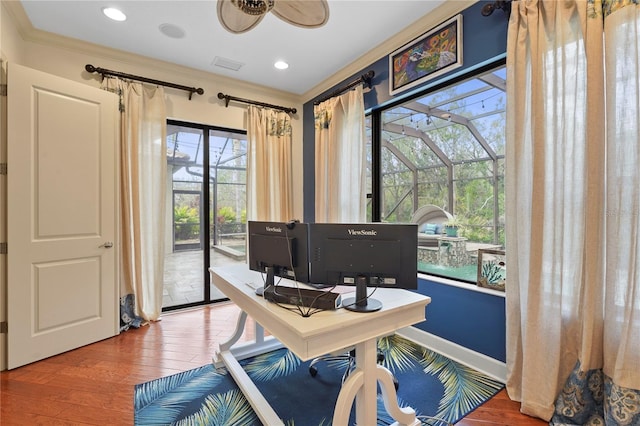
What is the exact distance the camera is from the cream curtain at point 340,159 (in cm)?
312

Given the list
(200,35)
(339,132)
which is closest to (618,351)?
(339,132)

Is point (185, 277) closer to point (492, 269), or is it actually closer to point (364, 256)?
point (364, 256)

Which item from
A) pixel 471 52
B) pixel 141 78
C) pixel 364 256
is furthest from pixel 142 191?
pixel 471 52

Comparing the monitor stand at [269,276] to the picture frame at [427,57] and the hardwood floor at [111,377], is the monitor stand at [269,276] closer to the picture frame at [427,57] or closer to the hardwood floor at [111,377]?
the hardwood floor at [111,377]

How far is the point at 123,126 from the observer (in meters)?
2.93

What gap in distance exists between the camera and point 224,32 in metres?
2.64

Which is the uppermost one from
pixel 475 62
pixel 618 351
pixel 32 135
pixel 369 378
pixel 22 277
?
pixel 475 62

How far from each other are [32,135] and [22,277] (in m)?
1.12

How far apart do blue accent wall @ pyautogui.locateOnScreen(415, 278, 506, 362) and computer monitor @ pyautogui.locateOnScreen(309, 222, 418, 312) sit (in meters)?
1.10

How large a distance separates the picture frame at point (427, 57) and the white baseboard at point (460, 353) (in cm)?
220

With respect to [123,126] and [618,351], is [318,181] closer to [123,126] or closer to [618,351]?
[123,126]

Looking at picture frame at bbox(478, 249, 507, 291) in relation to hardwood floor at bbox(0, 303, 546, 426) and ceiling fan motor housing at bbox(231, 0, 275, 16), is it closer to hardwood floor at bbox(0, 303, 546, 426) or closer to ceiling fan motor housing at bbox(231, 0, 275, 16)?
hardwood floor at bbox(0, 303, 546, 426)

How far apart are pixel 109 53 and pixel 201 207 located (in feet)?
5.89

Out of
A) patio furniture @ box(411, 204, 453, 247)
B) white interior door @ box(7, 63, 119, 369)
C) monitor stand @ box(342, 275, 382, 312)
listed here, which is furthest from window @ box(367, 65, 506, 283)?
white interior door @ box(7, 63, 119, 369)
